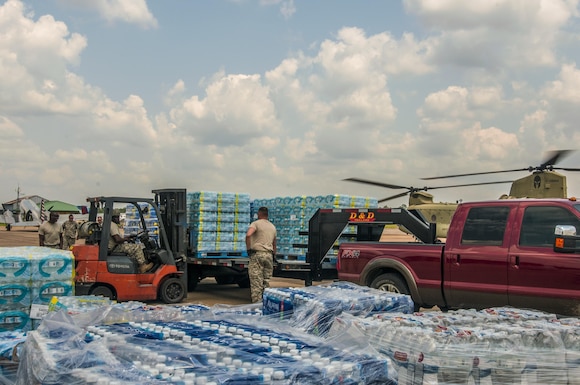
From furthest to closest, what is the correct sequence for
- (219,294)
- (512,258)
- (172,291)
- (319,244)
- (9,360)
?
(219,294) → (172,291) → (319,244) → (512,258) → (9,360)

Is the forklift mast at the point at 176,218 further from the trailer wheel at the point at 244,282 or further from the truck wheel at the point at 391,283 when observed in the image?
the truck wheel at the point at 391,283

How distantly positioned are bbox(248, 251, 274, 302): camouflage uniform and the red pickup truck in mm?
2174

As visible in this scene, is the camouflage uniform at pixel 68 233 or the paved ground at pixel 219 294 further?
the camouflage uniform at pixel 68 233

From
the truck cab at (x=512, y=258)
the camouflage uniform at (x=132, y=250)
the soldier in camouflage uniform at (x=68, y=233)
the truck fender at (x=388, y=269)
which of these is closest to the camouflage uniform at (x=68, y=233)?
the soldier in camouflage uniform at (x=68, y=233)

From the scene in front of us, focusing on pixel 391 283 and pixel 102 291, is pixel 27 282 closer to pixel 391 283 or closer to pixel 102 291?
pixel 102 291

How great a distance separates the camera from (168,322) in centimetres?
395

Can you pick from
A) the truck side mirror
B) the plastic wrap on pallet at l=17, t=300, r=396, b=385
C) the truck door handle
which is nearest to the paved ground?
the truck door handle

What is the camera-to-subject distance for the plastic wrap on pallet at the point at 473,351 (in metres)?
3.74

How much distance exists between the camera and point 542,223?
8.10 meters

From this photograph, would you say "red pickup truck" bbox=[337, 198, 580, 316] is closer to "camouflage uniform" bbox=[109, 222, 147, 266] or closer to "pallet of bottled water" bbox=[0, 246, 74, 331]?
"camouflage uniform" bbox=[109, 222, 147, 266]

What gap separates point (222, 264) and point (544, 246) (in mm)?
6889

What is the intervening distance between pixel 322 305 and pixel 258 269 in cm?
649

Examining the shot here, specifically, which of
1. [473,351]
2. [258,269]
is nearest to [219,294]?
[258,269]

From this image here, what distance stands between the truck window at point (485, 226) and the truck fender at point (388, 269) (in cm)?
101
